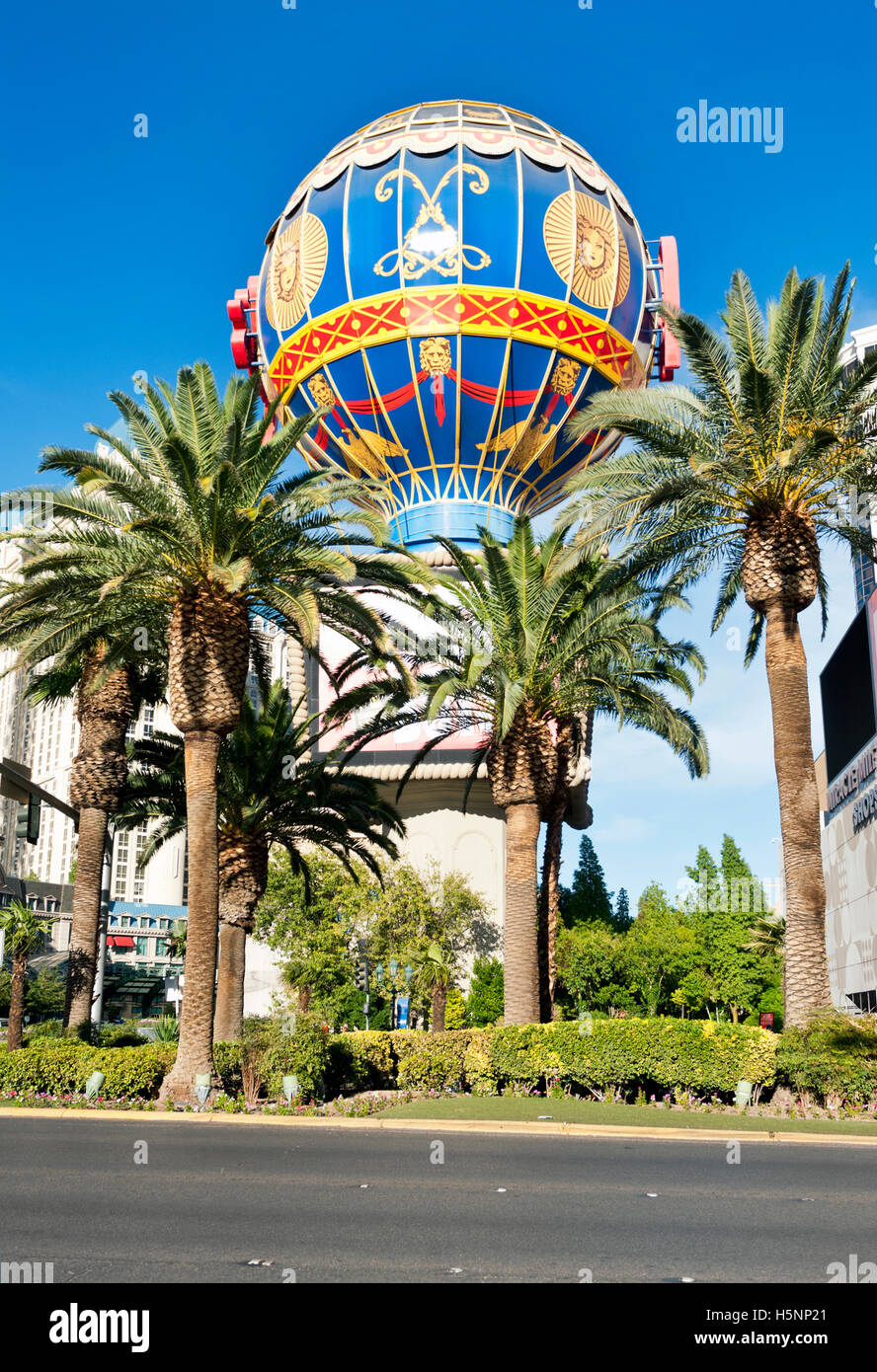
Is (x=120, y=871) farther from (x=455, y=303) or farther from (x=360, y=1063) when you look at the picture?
(x=360, y=1063)

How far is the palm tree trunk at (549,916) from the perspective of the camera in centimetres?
2502

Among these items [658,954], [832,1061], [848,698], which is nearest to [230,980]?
[832,1061]

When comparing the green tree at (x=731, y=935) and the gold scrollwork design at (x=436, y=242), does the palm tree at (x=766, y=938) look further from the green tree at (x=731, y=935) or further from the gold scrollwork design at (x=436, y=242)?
the gold scrollwork design at (x=436, y=242)

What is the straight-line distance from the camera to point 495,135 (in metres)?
40.3

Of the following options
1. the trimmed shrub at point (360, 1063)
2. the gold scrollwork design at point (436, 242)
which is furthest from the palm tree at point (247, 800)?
the gold scrollwork design at point (436, 242)

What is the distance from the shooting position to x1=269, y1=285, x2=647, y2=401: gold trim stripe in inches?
1571

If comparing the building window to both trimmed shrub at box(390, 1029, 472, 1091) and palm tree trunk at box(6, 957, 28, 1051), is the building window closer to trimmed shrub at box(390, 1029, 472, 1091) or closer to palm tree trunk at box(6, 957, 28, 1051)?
palm tree trunk at box(6, 957, 28, 1051)

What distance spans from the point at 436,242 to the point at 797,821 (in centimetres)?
2634

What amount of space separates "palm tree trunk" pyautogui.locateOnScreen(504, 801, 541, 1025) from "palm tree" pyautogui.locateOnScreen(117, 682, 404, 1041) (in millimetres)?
4226

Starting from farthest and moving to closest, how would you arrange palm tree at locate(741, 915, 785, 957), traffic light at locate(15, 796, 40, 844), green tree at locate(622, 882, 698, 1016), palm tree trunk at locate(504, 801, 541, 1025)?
1. palm tree at locate(741, 915, 785, 957)
2. green tree at locate(622, 882, 698, 1016)
3. palm tree trunk at locate(504, 801, 541, 1025)
4. traffic light at locate(15, 796, 40, 844)

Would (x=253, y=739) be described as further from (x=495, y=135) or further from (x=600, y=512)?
(x=495, y=135)

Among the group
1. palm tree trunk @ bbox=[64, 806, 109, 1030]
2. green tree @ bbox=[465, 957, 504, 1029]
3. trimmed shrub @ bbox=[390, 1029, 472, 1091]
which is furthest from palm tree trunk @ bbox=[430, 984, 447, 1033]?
trimmed shrub @ bbox=[390, 1029, 472, 1091]

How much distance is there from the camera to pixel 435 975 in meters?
42.5

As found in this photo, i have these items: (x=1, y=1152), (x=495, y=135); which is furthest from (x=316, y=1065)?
(x=495, y=135)
